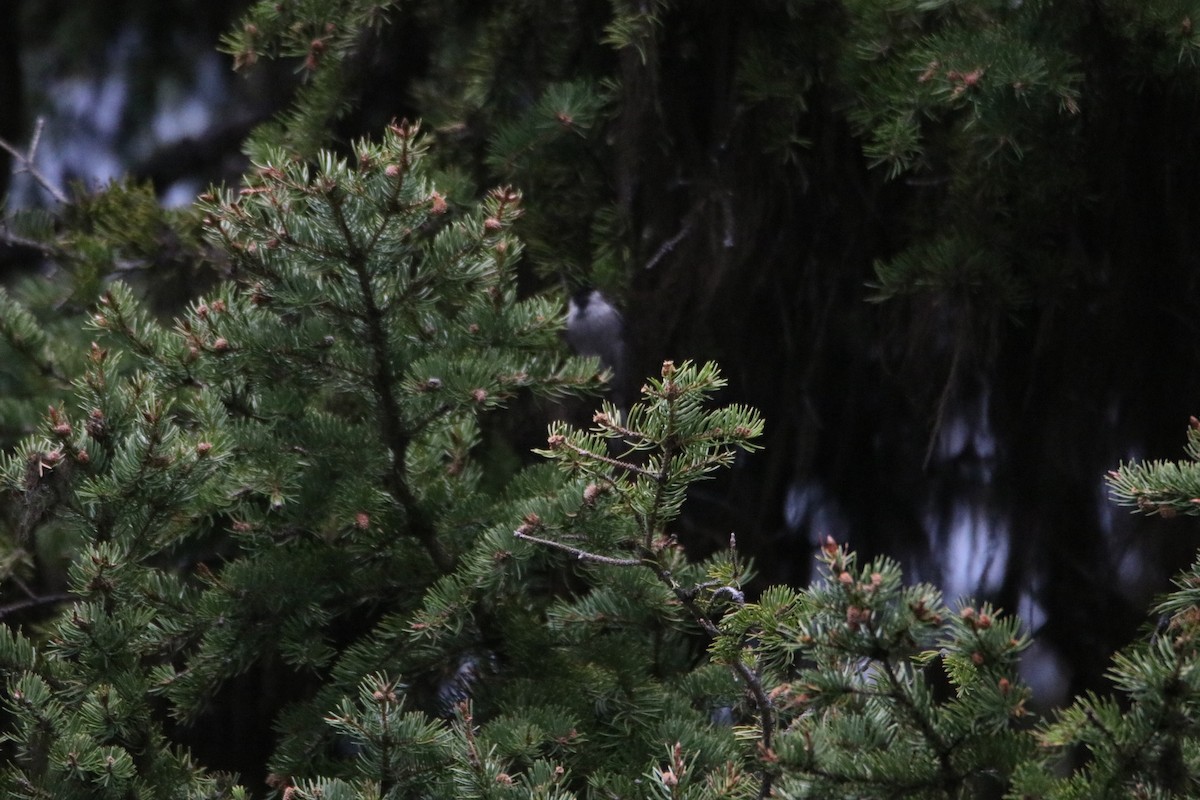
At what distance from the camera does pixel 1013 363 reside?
1705 millimetres

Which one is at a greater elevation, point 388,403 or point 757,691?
point 388,403

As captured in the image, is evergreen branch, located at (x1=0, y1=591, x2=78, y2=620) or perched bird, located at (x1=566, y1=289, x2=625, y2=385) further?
perched bird, located at (x1=566, y1=289, x2=625, y2=385)

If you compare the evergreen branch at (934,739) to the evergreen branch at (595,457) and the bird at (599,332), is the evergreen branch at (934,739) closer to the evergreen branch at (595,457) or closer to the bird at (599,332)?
the evergreen branch at (595,457)

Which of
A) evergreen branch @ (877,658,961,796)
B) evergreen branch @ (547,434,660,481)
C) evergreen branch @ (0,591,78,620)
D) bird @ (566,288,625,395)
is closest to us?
evergreen branch @ (877,658,961,796)

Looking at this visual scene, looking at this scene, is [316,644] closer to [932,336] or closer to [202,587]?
[202,587]

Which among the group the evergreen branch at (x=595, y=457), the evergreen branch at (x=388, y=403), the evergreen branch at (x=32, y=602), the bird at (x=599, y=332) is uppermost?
the bird at (x=599, y=332)

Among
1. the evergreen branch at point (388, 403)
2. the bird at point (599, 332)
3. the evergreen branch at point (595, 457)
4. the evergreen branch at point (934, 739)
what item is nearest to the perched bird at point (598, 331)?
the bird at point (599, 332)

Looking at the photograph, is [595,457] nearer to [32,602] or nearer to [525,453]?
[525,453]

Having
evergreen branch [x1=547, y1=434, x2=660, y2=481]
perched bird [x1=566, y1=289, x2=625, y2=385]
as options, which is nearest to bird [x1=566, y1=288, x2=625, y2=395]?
perched bird [x1=566, y1=289, x2=625, y2=385]

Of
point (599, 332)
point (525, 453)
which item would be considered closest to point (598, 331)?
point (599, 332)

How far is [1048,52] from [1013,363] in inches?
17.9

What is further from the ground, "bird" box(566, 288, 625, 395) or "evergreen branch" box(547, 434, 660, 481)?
"bird" box(566, 288, 625, 395)

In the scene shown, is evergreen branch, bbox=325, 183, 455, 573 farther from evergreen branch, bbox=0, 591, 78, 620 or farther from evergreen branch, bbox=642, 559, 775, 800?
evergreen branch, bbox=0, 591, 78, 620

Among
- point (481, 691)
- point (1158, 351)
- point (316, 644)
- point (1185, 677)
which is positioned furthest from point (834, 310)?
point (1185, 677)
